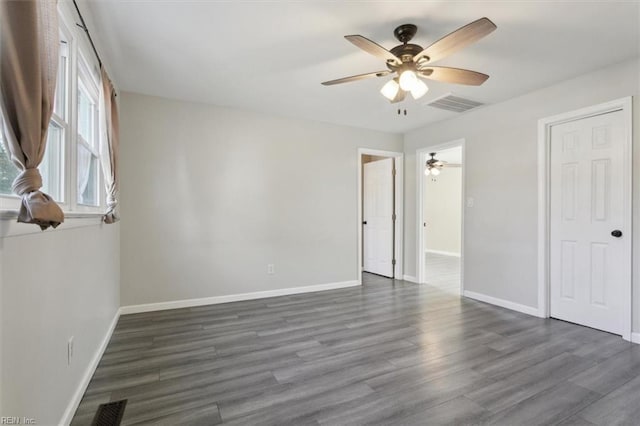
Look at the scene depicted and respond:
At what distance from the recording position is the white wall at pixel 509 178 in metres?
3.20

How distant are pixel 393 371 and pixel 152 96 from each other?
3.88m

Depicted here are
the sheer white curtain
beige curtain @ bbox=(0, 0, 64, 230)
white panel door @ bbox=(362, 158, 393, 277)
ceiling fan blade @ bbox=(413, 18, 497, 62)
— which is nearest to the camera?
beige curtain @ bbox=(0, 0, 64, 230)

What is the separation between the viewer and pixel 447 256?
8.20 meters

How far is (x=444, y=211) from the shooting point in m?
8.70

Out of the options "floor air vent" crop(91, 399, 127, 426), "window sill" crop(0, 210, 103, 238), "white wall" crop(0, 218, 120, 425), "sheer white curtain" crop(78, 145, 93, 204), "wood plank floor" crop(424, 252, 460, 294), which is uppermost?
"sheer white curtain" crop(78, 145, 93, 204)

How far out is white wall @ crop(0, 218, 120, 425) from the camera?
3.72 feet

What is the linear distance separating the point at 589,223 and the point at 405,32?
274 centimetres

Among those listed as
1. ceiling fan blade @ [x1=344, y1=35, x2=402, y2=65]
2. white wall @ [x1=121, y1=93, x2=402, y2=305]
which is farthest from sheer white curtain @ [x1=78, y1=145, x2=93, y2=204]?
ceiling fan blade @ [x1=344, y1=35, x2=402, y2=65]

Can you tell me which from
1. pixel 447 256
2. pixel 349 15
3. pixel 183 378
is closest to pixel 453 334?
pixel 183 378

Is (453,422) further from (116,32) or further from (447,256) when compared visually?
(447,256)

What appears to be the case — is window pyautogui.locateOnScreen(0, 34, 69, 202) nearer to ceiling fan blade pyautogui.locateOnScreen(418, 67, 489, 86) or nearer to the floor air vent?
the floor air vent

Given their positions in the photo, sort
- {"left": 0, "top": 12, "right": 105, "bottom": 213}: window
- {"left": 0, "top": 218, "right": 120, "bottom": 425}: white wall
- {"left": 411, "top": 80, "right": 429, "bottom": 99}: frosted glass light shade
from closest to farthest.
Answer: {"left": 0, "top": 218, "right": 120, "bottom": 425}: white wall, {"left": 0, "top": 12, "right": 105, "bottom": 213}: window, {"left": 411, "top": 80, "right": 429, "bottom": 99}: frosted glass light shade

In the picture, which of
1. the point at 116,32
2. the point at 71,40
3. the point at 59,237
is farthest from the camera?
the point at 116,32

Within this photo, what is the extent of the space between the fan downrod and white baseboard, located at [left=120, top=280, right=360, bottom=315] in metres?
3.39
